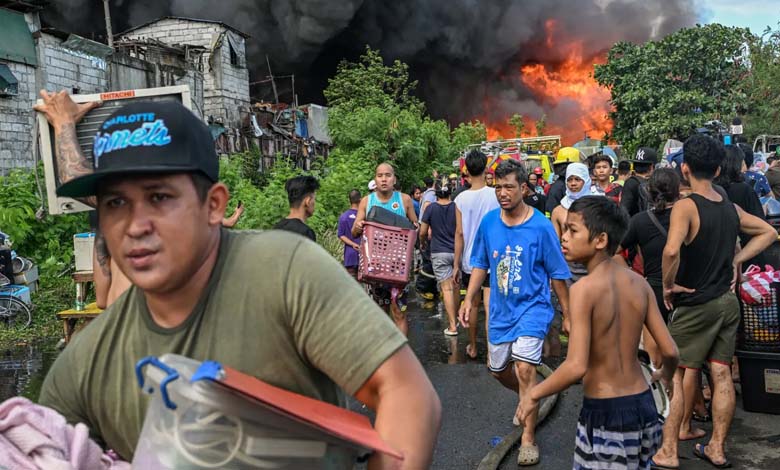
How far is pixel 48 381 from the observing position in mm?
1596

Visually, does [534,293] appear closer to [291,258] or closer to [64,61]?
[291,258]

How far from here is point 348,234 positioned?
880 centimetres

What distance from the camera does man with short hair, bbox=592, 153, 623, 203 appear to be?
26.0 feet

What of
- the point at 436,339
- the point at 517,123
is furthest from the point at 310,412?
the point at 517,123

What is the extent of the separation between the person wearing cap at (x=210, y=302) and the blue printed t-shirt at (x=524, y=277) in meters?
3.52

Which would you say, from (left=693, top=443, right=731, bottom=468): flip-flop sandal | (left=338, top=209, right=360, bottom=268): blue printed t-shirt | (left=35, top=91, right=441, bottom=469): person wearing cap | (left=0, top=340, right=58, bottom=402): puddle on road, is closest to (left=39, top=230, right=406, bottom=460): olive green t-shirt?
(left=35, top=91, right=441, bottom=469): person wearing cap

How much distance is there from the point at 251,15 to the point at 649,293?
38480mm

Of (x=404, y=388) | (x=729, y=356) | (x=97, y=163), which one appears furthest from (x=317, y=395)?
(x=729, y=356)

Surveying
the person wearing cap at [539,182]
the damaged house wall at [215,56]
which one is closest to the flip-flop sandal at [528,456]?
the person wearing cap at [539,182]

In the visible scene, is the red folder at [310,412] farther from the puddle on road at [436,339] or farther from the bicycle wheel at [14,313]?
the bicycle wheel at [14,313]

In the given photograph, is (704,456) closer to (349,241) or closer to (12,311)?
(349,241)

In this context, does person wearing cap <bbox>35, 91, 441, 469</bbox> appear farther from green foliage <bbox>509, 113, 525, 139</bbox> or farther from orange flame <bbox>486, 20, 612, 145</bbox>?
green foliage <bbox>509, 113, 525, 139</bbox>

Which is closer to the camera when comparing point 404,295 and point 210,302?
point 210,302

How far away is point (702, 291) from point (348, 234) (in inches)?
197
